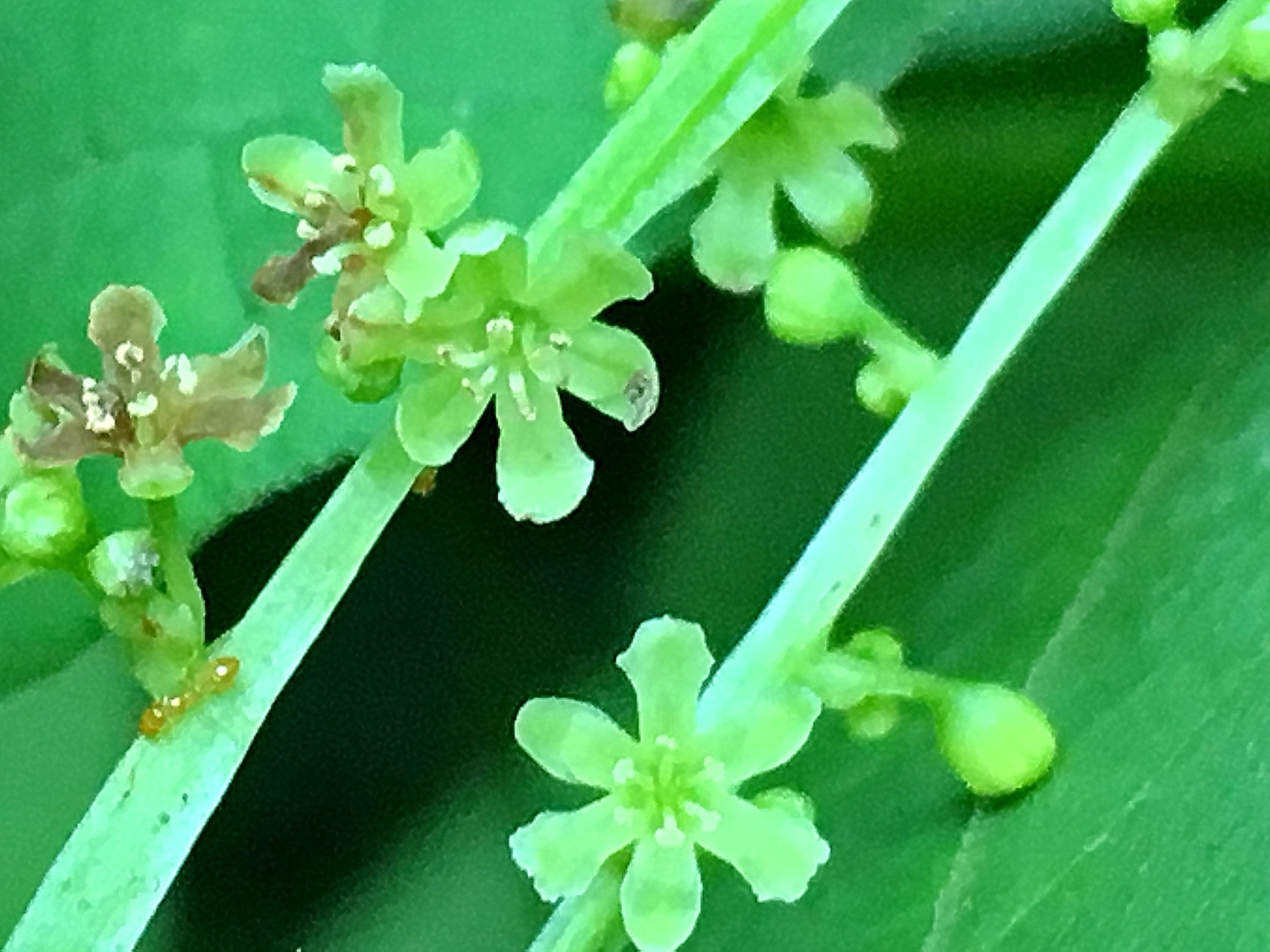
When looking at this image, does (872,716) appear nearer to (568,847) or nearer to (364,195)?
(568,847)

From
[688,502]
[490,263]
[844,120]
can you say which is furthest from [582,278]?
[688,502]

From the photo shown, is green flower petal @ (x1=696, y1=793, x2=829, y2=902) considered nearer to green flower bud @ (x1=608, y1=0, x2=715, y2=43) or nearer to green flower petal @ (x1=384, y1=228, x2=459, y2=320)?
green flower petal @ (x1=384, y1=228, x2=459, y2=320)

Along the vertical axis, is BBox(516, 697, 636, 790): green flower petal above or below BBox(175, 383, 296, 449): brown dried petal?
below

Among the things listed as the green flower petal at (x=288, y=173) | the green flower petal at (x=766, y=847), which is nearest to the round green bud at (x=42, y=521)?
the green flower petal at (x=288, y=173)

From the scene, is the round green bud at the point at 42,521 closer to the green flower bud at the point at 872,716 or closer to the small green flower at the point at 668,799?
the small green flower at the point at 668,799

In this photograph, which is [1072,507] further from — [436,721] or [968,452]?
[436,721]

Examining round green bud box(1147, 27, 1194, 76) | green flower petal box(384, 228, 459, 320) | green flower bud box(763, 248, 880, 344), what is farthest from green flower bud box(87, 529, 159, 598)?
round green bud box(1147, 27, 1194, 76)

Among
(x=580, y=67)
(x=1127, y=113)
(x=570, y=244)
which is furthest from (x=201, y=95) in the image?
(x=1127, y=113)
